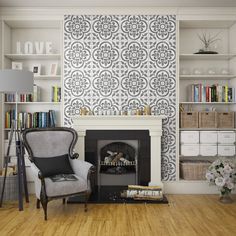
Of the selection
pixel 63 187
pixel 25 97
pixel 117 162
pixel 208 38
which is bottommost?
pixel 63 187

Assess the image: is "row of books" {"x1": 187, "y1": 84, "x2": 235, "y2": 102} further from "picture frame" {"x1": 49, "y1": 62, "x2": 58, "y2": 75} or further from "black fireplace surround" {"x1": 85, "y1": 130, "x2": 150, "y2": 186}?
"picture frame" {"x1": 49, "y1": 62, "x2": 58, "y2": 75}

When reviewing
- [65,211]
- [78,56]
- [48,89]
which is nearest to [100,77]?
[78,56]

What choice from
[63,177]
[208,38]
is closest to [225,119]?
[208,38]

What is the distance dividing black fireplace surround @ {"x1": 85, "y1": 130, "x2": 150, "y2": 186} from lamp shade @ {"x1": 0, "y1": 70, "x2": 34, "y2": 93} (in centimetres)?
126

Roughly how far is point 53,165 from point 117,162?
1.24 meters

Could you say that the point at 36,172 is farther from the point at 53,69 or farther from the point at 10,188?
the point at 53,69

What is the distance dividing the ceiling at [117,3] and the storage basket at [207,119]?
1.69 m

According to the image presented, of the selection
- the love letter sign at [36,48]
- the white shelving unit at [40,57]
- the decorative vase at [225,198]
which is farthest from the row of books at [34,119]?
the decorative vase at [225,198]

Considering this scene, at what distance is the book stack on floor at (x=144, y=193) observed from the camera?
449 centimetres

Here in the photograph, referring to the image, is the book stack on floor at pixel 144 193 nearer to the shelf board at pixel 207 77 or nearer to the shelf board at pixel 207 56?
the shelf board at pixel 207 77

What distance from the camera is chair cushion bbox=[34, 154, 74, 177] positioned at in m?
4.10

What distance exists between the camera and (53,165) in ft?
13.7

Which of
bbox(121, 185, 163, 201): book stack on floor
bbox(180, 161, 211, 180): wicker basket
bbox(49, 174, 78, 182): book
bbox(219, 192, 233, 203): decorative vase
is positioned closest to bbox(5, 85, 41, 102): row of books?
bbox(49, 174, 78, 182): book

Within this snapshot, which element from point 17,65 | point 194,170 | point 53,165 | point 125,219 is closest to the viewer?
point 125,219
